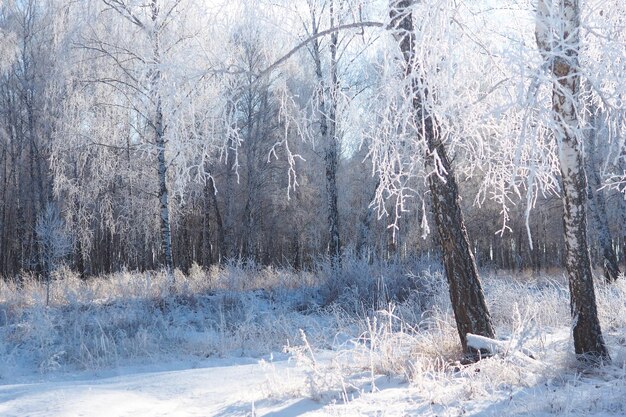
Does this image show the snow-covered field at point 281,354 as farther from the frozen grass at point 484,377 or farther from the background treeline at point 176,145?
the background treeline at point 176,145

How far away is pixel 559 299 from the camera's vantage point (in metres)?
10.2

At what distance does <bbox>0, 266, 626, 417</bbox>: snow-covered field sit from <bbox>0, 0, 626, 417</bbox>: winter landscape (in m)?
0.04

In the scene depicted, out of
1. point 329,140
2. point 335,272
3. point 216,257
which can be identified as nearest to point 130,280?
point 335,272

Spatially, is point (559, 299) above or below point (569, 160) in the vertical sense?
below

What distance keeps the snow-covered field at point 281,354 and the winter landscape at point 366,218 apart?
39mm

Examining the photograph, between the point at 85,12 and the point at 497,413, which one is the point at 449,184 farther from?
the point at 85,12

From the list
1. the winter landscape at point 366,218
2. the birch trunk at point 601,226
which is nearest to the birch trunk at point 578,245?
the winter landscape at point 366,218

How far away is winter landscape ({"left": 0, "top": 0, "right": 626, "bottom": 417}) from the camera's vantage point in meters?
4.54

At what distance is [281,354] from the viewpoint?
8320 mm

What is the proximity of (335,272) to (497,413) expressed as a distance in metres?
9.28

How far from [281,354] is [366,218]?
35.9 ft

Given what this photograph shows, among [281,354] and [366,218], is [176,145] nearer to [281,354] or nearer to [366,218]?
[281,354]

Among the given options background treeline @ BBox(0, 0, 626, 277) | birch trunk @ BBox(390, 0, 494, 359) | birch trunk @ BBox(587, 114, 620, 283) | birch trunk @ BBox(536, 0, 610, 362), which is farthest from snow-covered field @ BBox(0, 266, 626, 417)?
birch trunk @ BBox(587, 114, 620, 283)

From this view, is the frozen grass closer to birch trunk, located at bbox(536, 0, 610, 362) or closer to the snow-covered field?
the snow-covered field
